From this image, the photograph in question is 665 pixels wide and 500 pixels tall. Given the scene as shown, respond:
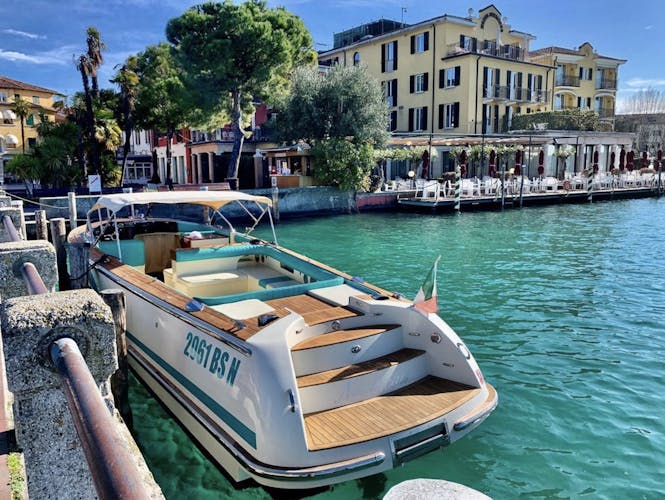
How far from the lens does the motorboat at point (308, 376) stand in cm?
477

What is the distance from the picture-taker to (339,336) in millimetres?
A: 5926

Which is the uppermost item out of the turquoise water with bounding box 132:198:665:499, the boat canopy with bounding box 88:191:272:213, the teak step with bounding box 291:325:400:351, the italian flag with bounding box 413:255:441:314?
the boat canopy with bounding box 88:191:272:213

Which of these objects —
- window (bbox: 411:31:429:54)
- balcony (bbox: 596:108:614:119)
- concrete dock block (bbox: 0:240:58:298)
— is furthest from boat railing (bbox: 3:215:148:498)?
balcony (bbox: 596:108:614:119)

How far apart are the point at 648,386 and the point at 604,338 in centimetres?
201

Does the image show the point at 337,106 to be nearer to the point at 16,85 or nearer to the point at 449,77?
the point at 449,77

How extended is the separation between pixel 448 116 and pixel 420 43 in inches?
258

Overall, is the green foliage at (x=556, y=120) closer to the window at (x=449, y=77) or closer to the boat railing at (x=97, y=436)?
the window at (x=449, y=77)

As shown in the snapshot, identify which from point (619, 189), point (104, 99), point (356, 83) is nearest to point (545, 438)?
point (356, 83)

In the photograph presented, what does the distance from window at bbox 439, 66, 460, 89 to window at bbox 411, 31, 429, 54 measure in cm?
251

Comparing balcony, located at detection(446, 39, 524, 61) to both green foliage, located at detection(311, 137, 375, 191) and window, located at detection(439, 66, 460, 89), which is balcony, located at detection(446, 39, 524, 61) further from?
green foliage, located at detection(311, 137, 375, 191)

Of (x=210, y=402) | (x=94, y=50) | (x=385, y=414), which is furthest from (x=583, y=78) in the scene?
(x=210, y=402)

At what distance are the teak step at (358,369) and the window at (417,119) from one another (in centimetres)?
4315

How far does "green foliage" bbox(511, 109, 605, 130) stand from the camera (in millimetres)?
46656

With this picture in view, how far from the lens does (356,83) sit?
31.8 m
